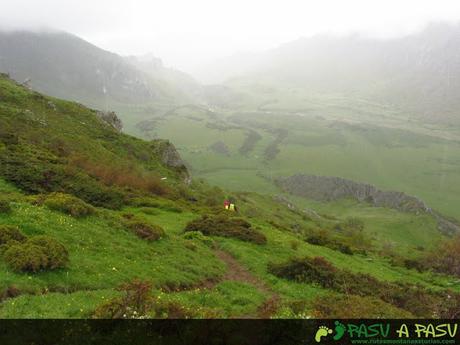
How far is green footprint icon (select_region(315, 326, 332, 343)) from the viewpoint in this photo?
15419 millimetres

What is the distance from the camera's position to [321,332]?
617 inches

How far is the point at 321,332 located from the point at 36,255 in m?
12.5

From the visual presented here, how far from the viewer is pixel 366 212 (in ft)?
521

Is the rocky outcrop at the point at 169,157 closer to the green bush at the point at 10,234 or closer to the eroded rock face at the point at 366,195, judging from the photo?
the green bush at the point at 10,234

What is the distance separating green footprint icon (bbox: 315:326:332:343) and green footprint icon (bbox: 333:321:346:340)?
252 mm

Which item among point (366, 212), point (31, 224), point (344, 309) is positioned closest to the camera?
point (344, 309)

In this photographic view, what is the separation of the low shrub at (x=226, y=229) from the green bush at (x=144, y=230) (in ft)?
26.3

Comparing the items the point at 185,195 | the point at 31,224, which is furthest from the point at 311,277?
the point at 185,195

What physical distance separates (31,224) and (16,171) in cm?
1947

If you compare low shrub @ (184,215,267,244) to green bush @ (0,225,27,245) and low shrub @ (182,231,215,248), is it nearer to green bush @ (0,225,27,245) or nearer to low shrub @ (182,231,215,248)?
low shrub @ (182,231,215,248)

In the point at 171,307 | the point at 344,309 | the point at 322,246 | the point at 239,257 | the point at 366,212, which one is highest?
the point at 171,307

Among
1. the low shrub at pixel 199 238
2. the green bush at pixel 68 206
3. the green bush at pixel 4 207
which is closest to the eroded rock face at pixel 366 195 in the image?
the low shrub at pixel 199 238

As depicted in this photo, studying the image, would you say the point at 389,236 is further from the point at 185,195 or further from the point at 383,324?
the point at 383,324

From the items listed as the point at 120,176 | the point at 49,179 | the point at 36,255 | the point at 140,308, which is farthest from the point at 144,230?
the point at 120,176
